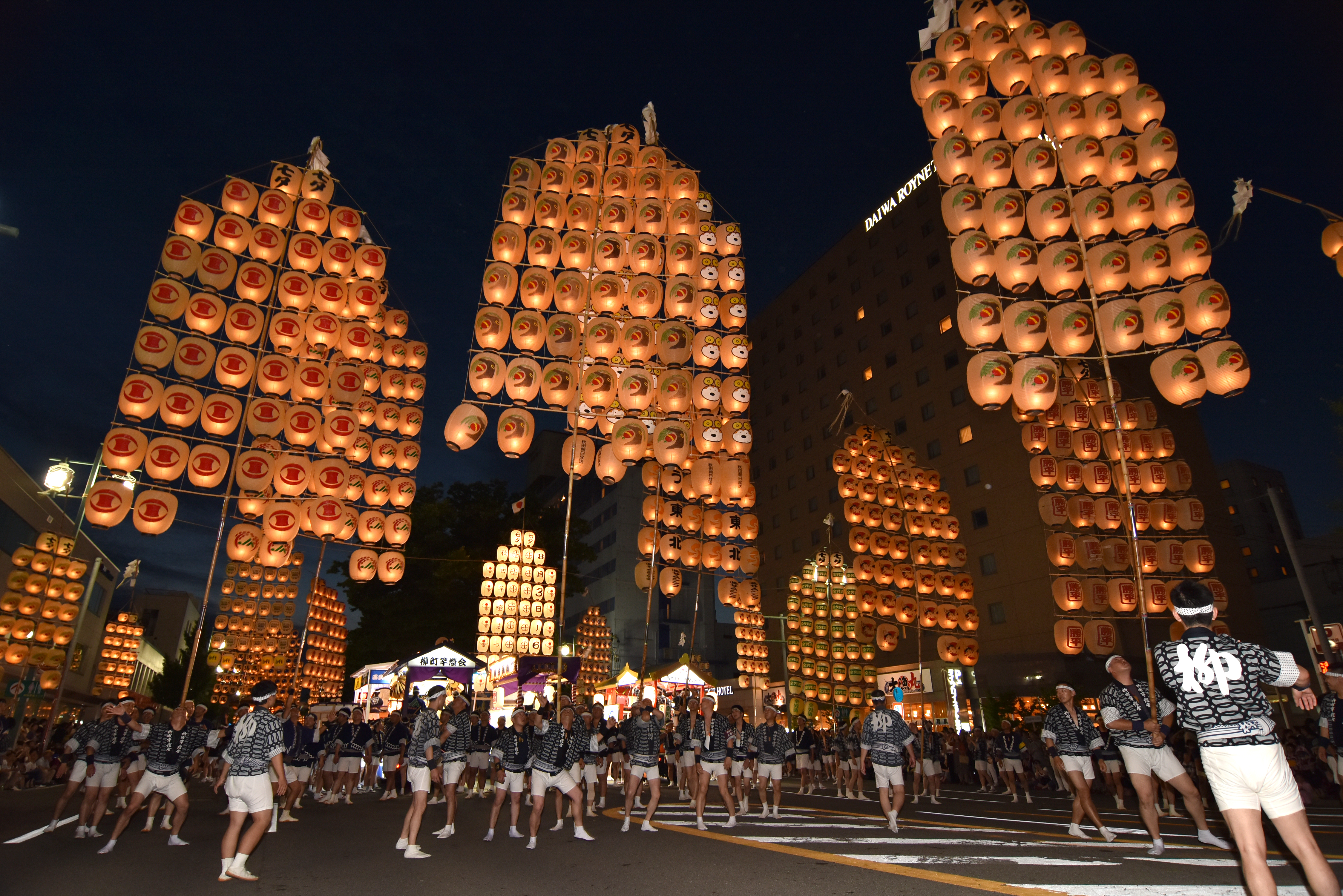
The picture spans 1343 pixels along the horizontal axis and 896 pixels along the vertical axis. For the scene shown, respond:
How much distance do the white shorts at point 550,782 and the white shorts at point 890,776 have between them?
13.1 feet

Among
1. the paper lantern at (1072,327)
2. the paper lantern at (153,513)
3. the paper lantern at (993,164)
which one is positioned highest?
the paper lantern at (993,164)

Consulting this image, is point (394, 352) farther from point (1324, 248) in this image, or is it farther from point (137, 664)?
point (137, 664)

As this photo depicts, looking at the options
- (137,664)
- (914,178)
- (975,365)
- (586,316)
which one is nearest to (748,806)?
(975,365)

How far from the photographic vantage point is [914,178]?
50.1 m

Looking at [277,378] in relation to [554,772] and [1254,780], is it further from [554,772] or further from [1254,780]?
[1254,780]

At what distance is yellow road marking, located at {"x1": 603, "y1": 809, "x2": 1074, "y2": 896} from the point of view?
215 inches

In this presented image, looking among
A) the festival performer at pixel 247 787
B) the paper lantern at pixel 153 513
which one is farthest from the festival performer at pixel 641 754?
the paper lantern at pixel 153 513

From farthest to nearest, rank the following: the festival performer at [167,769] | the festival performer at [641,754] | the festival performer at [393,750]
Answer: the festival performer at [393,750] → the festival performer at [641,754] → the festival performer at [167,769]

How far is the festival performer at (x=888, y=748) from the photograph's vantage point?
9.56 meters

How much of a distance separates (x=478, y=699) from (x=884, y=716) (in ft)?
75.0

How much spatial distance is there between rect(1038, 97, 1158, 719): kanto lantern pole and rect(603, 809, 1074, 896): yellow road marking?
7.00 metres

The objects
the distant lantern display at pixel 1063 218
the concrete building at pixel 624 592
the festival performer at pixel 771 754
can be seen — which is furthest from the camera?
the concrete building at pixel 624 592

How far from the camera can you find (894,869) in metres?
6.53

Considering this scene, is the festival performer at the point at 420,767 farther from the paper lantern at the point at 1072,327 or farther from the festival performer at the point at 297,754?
the paper lantern at the point at 1072,327
